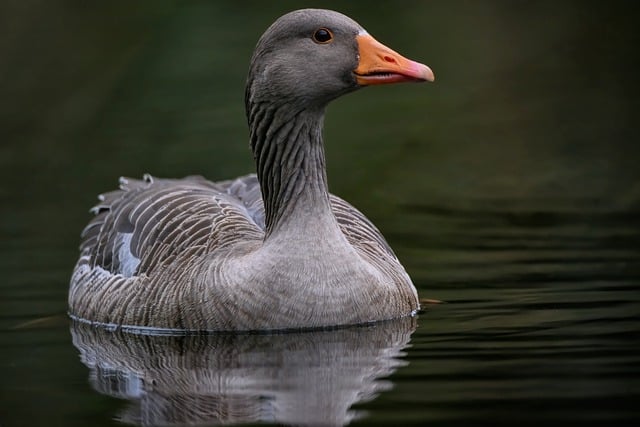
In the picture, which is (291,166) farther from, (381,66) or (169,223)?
(169,223)

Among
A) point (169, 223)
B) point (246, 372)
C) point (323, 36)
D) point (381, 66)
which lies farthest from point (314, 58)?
point (246, 372)

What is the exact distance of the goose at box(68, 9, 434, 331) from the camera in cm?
1231

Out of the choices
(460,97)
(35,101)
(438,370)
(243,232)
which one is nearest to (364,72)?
(243,232)

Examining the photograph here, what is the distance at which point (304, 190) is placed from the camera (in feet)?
42.0

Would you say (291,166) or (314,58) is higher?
(314,58)

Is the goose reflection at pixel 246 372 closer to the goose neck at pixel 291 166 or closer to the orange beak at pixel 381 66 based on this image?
the goose neck at pixel 291 166

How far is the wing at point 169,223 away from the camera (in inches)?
536

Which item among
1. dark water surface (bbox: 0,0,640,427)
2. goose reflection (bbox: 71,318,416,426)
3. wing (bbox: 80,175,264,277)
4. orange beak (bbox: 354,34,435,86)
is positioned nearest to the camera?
goose reflection (bbox: 71,318,416,426)

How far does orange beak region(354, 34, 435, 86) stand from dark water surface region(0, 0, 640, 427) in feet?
7.21

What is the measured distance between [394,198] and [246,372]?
32.7ft

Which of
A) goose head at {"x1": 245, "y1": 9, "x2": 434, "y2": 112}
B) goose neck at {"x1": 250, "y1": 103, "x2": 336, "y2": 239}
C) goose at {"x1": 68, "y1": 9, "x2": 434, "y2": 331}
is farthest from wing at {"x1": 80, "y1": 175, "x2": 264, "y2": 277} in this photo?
goose head at {"x1": 245, "y1": 9, "x2": 434, "y2": 112}

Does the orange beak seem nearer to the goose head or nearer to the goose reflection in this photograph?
the goose head

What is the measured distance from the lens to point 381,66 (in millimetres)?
12375

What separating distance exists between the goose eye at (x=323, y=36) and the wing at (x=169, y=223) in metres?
2.07
